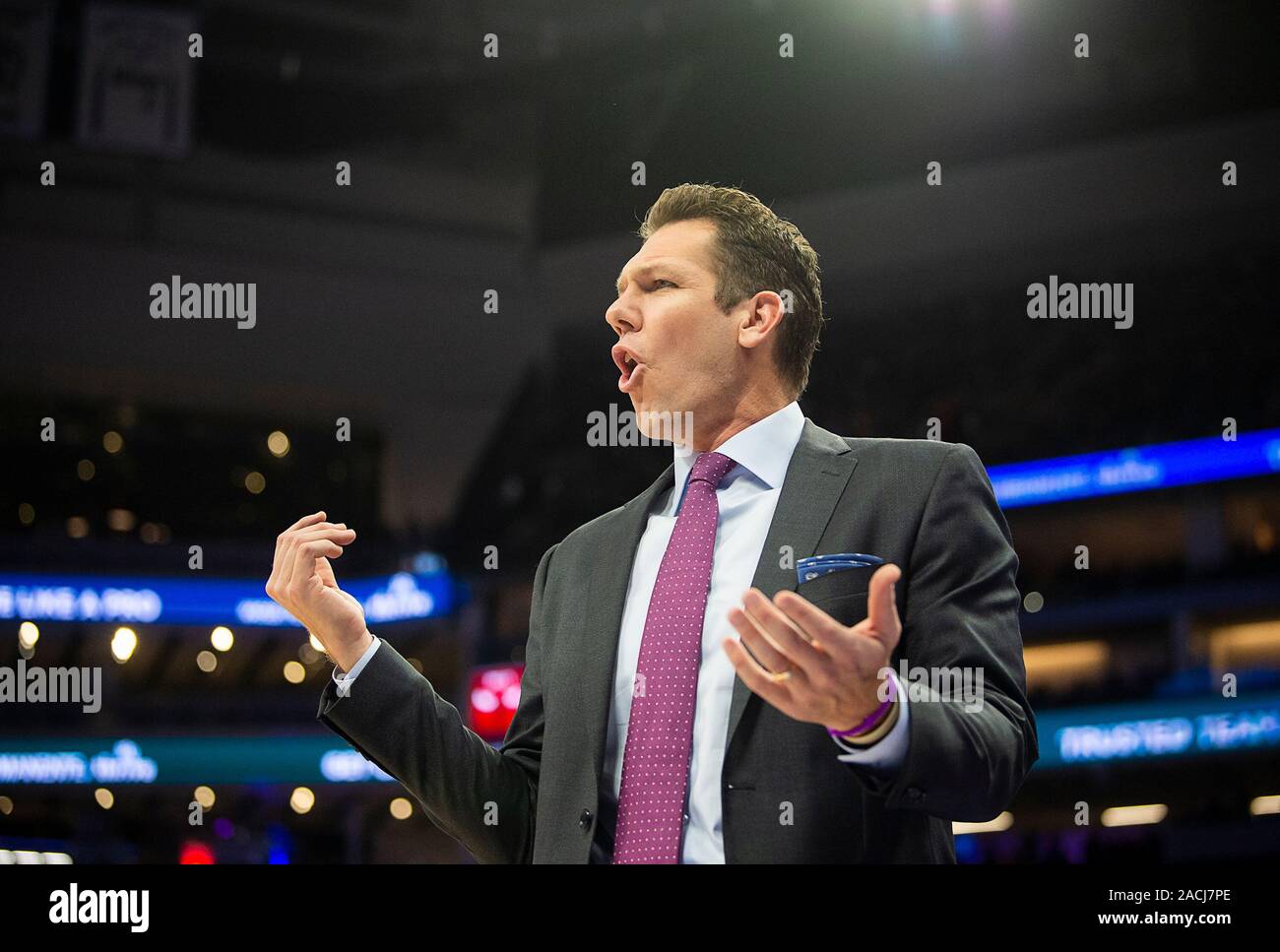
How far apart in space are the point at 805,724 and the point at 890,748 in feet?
0.69

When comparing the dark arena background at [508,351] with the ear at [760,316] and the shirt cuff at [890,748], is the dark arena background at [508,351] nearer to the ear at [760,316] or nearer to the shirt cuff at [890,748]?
the ear at [760,316]

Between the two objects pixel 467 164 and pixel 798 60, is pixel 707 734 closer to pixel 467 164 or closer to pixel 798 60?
pixel 798 60

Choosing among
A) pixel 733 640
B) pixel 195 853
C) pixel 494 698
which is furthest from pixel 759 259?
pixel 195 853

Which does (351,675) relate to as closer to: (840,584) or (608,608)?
(608,608)

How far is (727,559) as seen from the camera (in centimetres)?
168

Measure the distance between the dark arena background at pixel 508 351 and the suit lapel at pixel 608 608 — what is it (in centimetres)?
669

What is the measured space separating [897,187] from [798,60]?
105 inches

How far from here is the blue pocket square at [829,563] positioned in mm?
1489

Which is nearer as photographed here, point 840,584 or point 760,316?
point 840,584

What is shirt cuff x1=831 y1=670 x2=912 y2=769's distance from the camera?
1297 millimetres

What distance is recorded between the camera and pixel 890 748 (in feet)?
4.25

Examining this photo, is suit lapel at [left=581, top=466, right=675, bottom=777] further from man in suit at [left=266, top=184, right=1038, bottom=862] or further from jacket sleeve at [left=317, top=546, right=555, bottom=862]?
jacket sleeve at [left=317, top=546, right=555, bottom=862]

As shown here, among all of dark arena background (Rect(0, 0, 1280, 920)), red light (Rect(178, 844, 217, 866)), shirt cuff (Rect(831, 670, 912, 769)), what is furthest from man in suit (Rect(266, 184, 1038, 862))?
red light (Rect(178, 844, 217, 866))

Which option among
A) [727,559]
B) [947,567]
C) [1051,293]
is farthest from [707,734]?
[1051,293]
